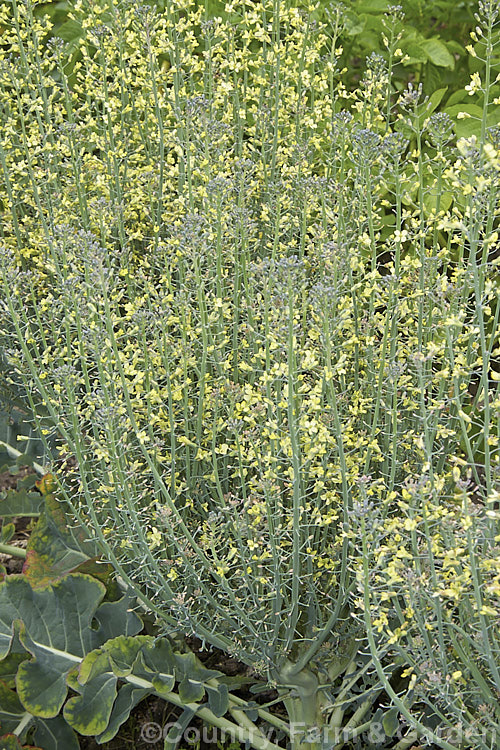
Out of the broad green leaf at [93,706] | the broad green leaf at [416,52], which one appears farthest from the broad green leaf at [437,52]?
the broad green leaf at [93,706]

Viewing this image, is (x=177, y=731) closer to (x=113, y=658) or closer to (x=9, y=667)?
(x=113, y=658)

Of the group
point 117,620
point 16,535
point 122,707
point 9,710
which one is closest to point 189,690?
point 122,707

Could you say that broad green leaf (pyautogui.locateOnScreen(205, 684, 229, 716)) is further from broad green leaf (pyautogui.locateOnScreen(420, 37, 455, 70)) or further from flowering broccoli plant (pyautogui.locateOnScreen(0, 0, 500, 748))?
broad green leaf (pyautogui.locateOnScreen(420, 37, 455, 70))

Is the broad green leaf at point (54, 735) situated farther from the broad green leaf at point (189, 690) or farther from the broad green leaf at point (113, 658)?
the broad green leaf at point (189, 690)

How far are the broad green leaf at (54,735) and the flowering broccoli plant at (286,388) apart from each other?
47cm

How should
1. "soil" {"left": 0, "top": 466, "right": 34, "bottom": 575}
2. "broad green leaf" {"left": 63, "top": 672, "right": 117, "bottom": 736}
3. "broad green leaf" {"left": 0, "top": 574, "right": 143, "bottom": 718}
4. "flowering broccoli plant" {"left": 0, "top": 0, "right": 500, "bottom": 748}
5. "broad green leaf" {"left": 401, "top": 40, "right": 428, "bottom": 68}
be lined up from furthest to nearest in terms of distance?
"broad green leaf" {"left": 401, "top": 40, "right": 428, "bottom": 68}
"soil" {"left": 0, "top": 466, "right": 34, "bottom": 575}
"broad green leaf" {"left": 0, "top": 574, "right": 143, "bottom": 718}
"broad green leaf" {"left": 63, "top": 672, "right": 117, "bottom": 736}
"flowering broccoli plant" {"left": 0, "top": 0, "right": 500, "bottom": 748}

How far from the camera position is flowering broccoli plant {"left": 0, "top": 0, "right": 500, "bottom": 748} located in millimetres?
1930

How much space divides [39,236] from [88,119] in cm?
45

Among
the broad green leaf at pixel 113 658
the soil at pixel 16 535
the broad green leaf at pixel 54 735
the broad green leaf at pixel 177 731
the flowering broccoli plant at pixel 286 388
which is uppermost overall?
the flowering broccoli plant at pixel 286 388

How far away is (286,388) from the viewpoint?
7.70ft

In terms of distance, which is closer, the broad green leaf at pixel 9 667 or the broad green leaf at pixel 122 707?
the broad green leaf at pixel 122 707

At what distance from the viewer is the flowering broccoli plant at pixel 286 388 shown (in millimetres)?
1930

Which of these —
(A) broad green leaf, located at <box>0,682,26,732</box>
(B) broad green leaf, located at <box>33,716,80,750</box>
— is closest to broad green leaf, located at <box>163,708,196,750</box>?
(B) broad green leaf, located at <box>33,716,80,750</box>

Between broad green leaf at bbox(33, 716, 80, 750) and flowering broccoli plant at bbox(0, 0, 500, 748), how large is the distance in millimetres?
470
